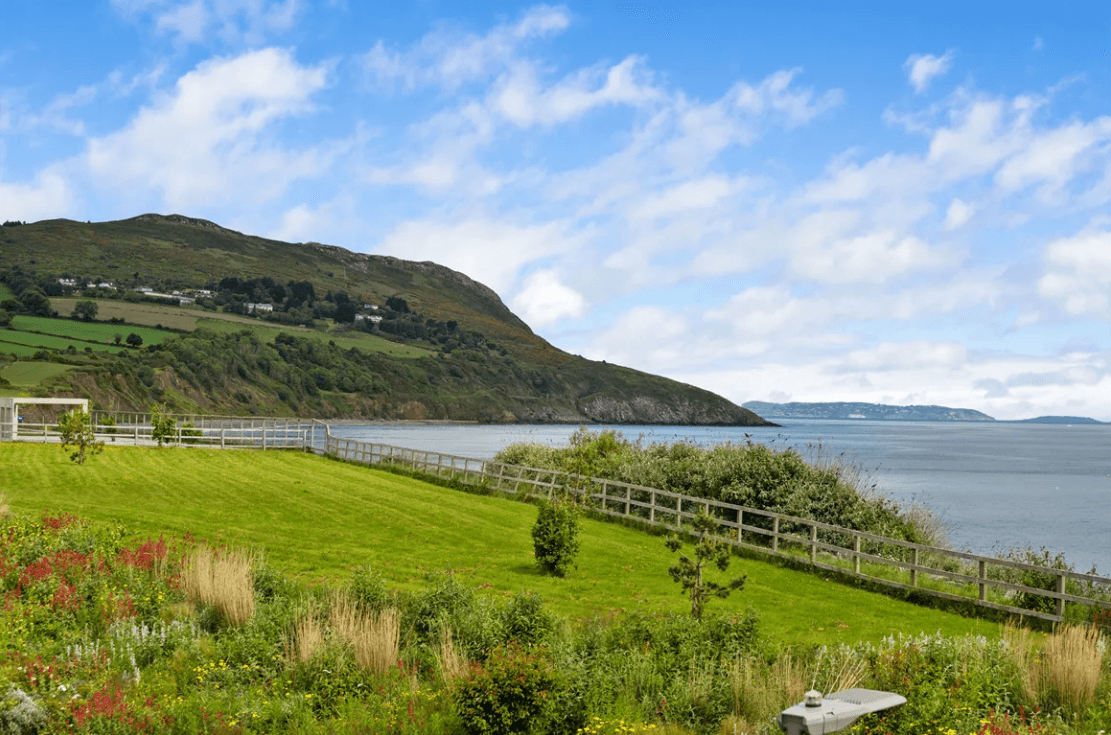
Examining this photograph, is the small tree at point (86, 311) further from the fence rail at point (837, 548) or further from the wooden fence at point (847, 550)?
the wooden fence at point (847, 550)

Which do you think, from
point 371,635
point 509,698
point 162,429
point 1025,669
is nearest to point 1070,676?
point 1025,669

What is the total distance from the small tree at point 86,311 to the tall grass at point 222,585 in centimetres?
16630

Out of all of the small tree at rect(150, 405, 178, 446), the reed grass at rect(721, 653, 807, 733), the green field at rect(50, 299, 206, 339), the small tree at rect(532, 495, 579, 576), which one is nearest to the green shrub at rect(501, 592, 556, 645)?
the reed grass at rect(721, 653, 807, 733)

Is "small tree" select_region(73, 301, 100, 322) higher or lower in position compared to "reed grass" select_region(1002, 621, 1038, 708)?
higher

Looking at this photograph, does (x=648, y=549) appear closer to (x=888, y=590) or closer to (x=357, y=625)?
(x=888, y=590)

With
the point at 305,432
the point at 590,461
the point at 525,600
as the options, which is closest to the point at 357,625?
the point at 525,600

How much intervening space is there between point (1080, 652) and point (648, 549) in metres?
14.2

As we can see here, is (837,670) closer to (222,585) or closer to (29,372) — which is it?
(222,585)

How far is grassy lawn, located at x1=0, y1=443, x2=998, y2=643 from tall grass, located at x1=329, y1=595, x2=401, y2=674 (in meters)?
4.04

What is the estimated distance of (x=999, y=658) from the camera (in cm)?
1221

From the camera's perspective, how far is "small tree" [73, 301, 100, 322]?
537 ft

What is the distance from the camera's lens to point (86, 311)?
540 feet

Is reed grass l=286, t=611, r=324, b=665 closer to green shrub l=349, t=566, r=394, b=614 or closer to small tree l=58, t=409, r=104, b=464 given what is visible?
green shrub l=349, t=566, r=394, b=614

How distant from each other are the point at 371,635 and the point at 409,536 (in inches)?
479
